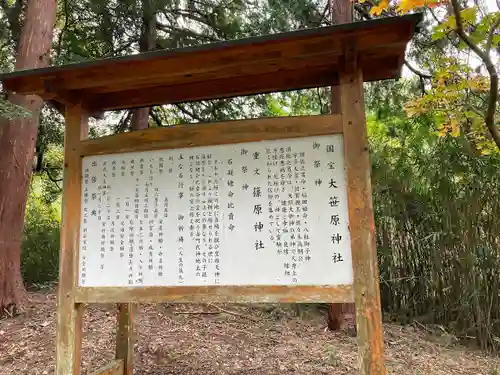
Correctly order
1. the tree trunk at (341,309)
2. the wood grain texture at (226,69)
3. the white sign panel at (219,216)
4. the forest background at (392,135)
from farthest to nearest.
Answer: the tree trunk at (341,309) → the forest background at (392,135) → the white sign panel at (219,216) → the wood grain texture at (226,69)

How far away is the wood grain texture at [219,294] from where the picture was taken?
2.31m

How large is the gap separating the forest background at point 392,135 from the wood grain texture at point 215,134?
133cm

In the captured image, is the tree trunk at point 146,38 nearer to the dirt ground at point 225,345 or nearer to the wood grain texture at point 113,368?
the dirt ground at point 225,345

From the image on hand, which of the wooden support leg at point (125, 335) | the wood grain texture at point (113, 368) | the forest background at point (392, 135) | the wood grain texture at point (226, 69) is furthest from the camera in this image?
the forest background at point (392, 135)

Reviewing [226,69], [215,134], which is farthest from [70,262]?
[226,69]

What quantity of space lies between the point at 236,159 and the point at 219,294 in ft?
2.70

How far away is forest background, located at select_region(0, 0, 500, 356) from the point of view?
4578 mm

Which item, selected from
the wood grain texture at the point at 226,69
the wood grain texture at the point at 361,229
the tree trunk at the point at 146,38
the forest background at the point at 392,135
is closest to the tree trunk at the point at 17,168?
the forest background at the point at 392,135

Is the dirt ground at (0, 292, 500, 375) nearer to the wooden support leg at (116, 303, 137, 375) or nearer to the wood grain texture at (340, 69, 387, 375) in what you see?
the wooden support leg at (116, 303, 137, 375)

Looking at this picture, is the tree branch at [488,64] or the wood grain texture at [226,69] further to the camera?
the tree branch at [488,64]

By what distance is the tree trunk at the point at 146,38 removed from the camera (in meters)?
5.70

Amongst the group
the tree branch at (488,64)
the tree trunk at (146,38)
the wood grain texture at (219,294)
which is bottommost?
the wood grain texture at (219,294)

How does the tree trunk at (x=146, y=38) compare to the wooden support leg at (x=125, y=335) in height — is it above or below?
above

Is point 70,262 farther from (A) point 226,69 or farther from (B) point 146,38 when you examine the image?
(B) point 146,38
